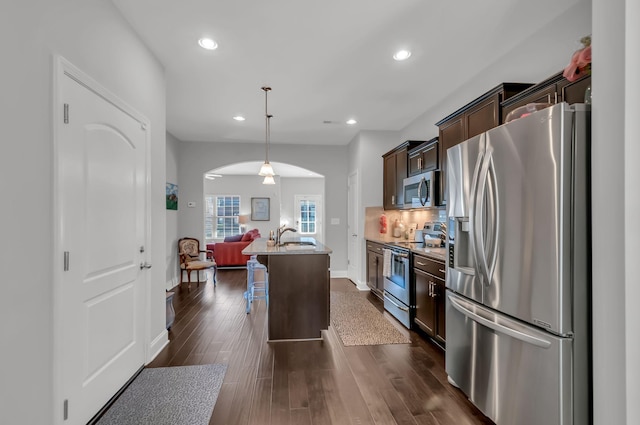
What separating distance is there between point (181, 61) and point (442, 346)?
3715 millimetres

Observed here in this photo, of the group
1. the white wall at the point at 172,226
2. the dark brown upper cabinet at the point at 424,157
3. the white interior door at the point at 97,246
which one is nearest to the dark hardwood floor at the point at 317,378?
the white interior door at the point at 97,246

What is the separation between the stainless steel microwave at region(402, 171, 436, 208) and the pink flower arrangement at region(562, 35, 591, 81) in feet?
6.52

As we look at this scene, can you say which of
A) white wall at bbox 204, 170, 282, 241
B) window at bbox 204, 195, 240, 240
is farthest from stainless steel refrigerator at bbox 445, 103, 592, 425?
window at bbox 204, 195, 240, 240

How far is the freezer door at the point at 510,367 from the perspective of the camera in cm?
133

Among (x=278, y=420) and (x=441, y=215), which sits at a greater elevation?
(x=441, y=215)

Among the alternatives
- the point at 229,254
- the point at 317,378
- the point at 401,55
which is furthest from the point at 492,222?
the point at 229,254

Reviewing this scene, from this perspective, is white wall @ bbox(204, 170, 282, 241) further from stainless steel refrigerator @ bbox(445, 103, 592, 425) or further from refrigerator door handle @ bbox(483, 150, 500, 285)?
refrigerator door handle @ bbox(483, 150, 500, 285)

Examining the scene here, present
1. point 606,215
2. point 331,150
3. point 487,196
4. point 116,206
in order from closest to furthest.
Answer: point 606,215 → point 487,196 → point 116,206 → point 331,150

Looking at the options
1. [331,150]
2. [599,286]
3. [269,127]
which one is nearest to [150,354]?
[599,286]

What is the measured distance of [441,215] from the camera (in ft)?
13.3

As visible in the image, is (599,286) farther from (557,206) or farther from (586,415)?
(586,415)

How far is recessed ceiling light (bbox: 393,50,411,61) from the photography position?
270cm

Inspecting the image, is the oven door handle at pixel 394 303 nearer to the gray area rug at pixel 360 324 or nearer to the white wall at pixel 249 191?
the gray area rug at pixel 360 324

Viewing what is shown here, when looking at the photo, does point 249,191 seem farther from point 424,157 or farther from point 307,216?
point 424,157
